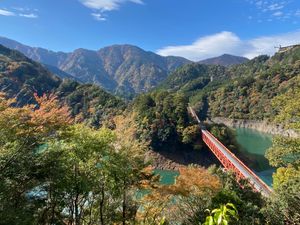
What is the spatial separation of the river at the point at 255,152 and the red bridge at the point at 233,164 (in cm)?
516

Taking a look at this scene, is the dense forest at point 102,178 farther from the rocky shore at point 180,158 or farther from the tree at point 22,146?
the rocky shore at point 180,158

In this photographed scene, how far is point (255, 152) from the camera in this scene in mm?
64188

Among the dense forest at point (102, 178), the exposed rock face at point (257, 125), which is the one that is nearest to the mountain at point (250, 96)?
the exposed rock face at point (257, 125)

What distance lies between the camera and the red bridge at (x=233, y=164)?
101ft

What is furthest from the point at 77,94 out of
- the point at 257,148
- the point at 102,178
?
the point at 102,178

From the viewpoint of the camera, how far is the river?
155ft

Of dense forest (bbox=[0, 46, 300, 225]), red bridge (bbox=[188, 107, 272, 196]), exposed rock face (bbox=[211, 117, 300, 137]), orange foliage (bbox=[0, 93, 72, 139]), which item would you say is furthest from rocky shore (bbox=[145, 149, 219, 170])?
orange foliage (bbox=[0, 93, 72, 139])

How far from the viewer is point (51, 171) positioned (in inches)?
484

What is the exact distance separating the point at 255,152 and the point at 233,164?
2613 cm

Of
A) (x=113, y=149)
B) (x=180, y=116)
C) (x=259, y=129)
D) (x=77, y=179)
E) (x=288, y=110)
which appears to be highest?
(x=288, y=110)

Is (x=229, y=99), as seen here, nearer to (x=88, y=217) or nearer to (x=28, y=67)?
(x=28, y=67)

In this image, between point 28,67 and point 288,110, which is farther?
point 28,67

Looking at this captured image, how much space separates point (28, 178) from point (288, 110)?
12210 mm

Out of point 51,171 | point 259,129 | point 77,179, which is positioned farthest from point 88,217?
point 259,129
